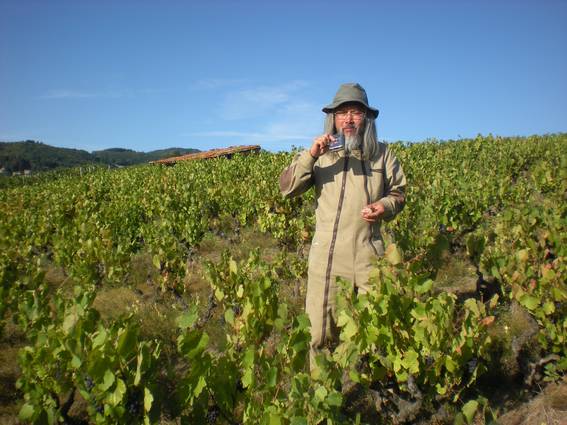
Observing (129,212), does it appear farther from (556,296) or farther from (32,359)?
(556,296)

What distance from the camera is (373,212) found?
2.65 meters

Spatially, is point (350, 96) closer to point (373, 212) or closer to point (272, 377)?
Result: point (373, 212)

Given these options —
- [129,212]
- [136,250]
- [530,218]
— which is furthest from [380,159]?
[129,212]

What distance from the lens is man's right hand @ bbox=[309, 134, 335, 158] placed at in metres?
2.70

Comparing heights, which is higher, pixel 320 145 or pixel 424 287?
pixel 320 145

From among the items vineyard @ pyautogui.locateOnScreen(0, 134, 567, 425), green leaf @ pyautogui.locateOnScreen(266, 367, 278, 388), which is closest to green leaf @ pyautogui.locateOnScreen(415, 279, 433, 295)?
vineyard @ pyautogui.locateOnScreen(0, 134, 567, 425)

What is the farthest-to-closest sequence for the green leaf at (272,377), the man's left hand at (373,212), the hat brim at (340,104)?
the hat brim at (340,104) < the man's left hand at (373,212) < the green leaf at (272,377)

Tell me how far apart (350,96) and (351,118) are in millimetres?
153

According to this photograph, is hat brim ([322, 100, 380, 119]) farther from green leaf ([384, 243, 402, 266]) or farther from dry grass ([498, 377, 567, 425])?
dry grass ([498, 377, 567, 425])

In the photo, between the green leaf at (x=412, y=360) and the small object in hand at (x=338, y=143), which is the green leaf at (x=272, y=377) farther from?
the small object in hand at (x=338, y=143)

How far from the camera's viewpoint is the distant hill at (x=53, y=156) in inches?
3410

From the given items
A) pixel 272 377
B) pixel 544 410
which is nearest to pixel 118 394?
pixel 272 377

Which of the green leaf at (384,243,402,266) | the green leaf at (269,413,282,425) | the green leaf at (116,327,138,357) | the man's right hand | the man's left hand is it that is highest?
the man's right hand

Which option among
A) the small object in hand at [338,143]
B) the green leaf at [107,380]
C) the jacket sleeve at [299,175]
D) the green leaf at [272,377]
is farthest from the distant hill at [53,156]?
the green leaf at [272,377]
